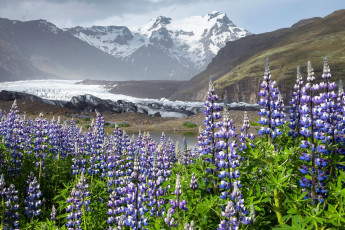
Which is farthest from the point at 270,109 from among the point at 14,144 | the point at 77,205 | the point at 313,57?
the point at 313,57

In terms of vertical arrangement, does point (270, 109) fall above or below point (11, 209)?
above

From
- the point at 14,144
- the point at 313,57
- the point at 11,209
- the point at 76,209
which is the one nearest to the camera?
the point at 76,209

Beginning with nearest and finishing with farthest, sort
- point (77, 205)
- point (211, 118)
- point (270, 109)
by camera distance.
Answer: point (270, 109) < point (211, 118) < point (77, 205)

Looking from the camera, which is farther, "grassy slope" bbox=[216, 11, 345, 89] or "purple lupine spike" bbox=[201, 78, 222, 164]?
"grassy slope" bbox=[216, 11, 345, 89]

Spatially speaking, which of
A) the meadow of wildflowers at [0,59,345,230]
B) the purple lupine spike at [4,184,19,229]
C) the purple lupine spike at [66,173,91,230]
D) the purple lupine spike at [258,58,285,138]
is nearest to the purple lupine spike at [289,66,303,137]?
the meadow of wildflowers at [0,59,345,230]

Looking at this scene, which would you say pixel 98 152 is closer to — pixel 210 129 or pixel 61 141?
pixel 61 141

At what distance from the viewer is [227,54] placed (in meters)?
154

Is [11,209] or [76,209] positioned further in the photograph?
[11,209]

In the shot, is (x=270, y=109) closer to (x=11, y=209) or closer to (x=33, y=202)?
(x=33, y=202)

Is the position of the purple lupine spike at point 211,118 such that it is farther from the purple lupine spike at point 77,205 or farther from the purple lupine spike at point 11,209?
the purple lupine spike at point 11,209

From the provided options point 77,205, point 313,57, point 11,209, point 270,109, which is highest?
point 313,57


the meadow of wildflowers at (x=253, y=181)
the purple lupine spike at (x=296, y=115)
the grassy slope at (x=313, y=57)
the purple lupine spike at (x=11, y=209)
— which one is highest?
the grassy slope at (x=313, y=57)

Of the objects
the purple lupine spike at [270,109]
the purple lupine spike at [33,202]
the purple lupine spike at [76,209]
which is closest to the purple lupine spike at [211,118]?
the purple lupine spike at [270,109]

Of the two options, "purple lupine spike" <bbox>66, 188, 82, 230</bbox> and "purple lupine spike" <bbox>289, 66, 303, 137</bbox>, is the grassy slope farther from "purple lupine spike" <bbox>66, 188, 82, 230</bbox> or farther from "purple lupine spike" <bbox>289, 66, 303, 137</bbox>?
"purple lupine spike" <bbox>66, 188, 82, 230</bbox>
